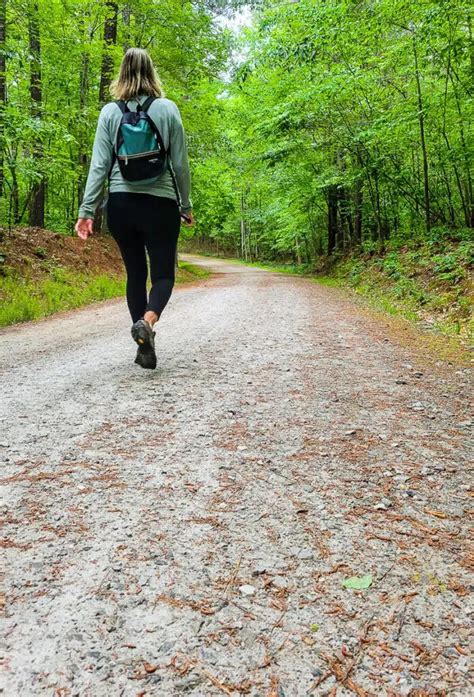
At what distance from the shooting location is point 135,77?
297 cm

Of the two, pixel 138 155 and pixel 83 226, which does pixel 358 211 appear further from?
pixel 83 226

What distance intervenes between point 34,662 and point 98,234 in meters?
14.0

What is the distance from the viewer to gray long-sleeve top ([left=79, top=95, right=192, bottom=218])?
9.64 feet

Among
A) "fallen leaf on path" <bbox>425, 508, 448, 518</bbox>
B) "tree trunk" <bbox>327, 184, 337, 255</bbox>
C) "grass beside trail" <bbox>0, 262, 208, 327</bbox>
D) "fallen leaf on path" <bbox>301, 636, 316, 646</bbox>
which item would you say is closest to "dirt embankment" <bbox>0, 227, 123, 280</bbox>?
"grass beside trail" <bbox>0, 262, 208, 327</bbox>

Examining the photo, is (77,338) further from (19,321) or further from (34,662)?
(34,662)

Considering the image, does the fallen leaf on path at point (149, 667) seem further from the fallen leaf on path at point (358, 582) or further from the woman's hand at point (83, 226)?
the woman's hand at point (83, 226)

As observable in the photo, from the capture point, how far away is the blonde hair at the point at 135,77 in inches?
117

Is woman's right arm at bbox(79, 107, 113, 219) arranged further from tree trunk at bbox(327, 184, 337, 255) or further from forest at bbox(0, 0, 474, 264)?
tree trunk at bbox(327, 184, 337, 255)

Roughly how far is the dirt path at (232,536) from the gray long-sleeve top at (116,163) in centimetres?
135

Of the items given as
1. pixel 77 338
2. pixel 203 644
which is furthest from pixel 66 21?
pixel 203 644

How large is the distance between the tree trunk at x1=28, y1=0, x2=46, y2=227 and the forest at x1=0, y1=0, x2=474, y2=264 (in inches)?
2.0

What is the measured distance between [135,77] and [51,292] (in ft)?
21.0

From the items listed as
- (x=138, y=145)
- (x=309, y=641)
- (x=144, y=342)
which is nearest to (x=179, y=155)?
(x=138, y=145)

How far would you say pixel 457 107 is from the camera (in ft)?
30.7
